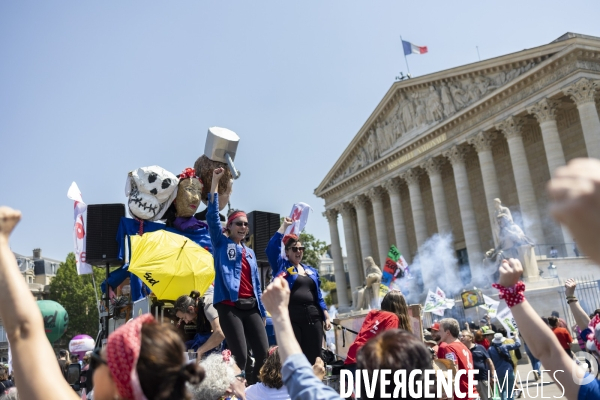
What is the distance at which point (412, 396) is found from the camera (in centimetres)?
208

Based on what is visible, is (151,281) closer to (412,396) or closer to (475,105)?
(412,396)

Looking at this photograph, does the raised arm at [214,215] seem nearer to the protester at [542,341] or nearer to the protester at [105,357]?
the protester at [542,341]

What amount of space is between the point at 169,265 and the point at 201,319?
75cm

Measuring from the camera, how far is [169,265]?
195 inches

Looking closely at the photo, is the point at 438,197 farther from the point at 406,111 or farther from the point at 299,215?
the point at 299,215

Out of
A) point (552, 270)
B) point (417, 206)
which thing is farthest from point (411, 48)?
point (552, 270)

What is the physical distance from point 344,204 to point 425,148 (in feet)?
33.8

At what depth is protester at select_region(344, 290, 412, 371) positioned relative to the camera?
12.8 feet

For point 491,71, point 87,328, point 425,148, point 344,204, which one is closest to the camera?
point 491,71

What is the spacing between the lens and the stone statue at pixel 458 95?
3152 cm

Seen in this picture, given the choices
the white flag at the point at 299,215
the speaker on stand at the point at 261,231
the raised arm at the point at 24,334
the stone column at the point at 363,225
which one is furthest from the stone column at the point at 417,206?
the raised arm at the point at 24,334

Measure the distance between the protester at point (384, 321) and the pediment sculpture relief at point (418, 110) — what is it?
2593 cm

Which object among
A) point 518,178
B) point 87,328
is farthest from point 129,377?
point 87,328

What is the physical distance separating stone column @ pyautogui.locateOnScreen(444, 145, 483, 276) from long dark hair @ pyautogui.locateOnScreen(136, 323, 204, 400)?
98.6ft
